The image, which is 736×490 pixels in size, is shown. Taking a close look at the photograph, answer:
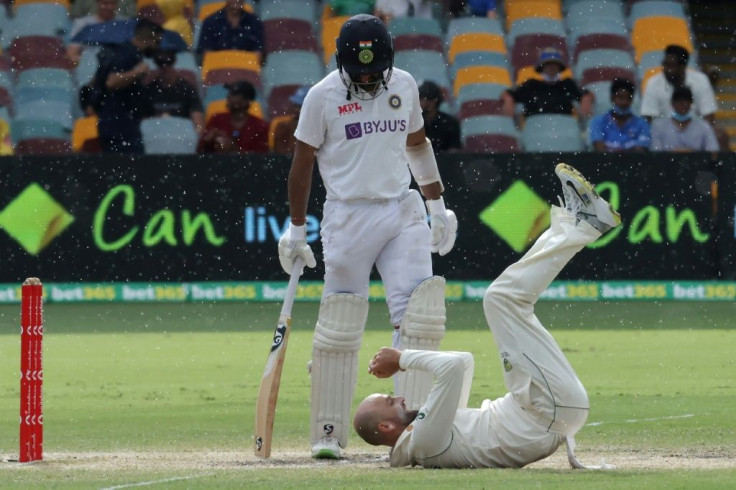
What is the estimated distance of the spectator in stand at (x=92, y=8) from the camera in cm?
2003

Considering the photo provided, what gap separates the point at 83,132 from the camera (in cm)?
1828

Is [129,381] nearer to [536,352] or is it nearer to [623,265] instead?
[536,352]

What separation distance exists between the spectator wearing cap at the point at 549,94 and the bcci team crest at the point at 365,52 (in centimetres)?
1093

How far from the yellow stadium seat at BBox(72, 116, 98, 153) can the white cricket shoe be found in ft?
34.3

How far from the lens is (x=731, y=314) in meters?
16.4

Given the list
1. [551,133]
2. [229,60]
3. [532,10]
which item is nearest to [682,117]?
[551,133]

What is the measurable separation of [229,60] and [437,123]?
3334 millimetres

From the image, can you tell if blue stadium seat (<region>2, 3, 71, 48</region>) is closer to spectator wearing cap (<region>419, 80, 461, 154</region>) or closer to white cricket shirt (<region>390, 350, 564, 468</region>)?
spectator wearing cap (<region>419, 80, 461, 154</region>)

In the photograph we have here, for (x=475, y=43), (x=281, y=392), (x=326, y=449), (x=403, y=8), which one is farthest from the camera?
(x=475, y=43)

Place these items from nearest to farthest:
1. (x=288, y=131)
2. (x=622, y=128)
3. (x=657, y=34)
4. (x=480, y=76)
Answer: (x=288, y=131) → (x=622, y=128) → (x=480, y=76) → (x=657, y=34)

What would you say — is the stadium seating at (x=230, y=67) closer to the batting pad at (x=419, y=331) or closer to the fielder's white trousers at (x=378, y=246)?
the fielder's white trousers at (x=378, y=246)

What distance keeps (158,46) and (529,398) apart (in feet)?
39.2

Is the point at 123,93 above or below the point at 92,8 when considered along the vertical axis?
below

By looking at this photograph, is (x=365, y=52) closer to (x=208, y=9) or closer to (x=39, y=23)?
(x=208, y=9)
